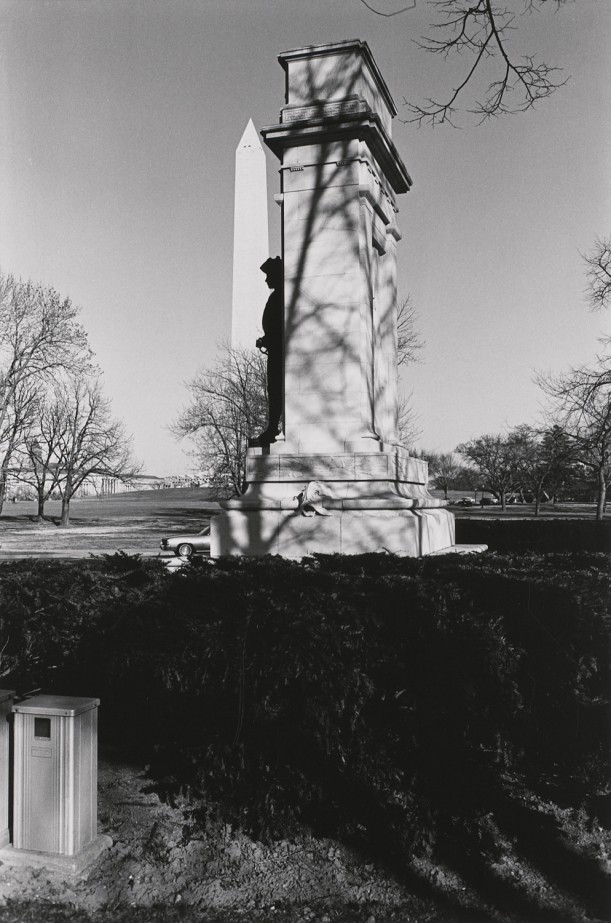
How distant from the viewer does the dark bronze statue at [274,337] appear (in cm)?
1020

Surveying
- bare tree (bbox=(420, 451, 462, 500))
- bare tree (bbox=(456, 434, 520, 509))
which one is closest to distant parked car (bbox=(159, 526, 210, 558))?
bare tree (bbox=(456, 434, 520, 509))

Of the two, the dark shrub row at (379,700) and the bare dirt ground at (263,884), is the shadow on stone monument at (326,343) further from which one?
the bare dirt ground at (263,884)

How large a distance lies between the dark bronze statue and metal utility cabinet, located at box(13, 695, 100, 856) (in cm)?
671

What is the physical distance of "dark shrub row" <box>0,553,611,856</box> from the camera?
3.74 metres

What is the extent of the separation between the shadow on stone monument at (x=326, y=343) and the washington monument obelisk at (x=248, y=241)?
89.3ft

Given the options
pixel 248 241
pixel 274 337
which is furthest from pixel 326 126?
pixel 248 241

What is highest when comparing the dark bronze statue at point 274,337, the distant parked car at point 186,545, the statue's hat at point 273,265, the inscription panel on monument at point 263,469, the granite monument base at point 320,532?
the statue's hat at point 273,265

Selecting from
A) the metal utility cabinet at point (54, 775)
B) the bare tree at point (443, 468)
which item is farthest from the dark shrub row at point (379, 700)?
the bare tree at point (443, 468)

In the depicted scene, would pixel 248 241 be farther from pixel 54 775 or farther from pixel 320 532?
pixel 54 775

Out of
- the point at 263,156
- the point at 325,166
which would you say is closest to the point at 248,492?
the point at 325,166

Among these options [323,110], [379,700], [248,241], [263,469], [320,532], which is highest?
[248,241]

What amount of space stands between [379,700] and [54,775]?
1.63 meters

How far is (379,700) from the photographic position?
3.83 meters

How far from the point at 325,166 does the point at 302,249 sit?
1124mm
